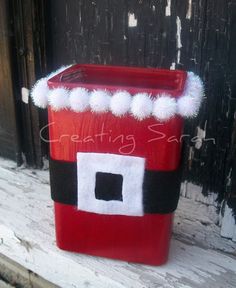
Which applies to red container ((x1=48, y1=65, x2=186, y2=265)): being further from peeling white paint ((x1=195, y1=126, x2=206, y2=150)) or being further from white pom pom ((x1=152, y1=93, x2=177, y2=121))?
peeling white paint ((x1=195, y1=126, x2=206, y2=150))

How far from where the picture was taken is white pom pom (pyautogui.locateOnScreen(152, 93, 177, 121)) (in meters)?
0.80

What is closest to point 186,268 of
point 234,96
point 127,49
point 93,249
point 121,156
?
point 93,249

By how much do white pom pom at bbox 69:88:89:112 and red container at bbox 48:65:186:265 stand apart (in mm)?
17

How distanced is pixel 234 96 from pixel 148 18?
321 mm

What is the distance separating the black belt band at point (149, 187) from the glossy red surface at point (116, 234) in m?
0.02

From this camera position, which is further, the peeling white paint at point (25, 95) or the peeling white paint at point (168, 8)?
the peeling white paint at point (25, 95)

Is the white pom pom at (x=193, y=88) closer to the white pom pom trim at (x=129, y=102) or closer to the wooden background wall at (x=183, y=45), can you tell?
the white pom pom trim at (x=129, y=102)

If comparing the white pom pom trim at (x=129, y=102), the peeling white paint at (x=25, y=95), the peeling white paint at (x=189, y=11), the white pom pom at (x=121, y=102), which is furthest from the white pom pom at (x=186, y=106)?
the peeling white paint at (x=25, y=95)

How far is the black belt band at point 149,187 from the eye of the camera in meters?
0.88

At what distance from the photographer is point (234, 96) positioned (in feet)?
3.44

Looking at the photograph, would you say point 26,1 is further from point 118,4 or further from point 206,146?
point 206,146

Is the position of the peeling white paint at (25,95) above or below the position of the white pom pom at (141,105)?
below

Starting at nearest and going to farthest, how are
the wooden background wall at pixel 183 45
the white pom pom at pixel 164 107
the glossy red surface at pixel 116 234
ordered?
the white pom pom at pixel 164 107 < the glossy red surface at pixel 116 234 < the wooden background wall at pixel 183 45

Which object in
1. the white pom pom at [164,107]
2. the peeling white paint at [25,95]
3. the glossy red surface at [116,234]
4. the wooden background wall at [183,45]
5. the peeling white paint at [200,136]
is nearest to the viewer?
the white pom pom at [164,107]
